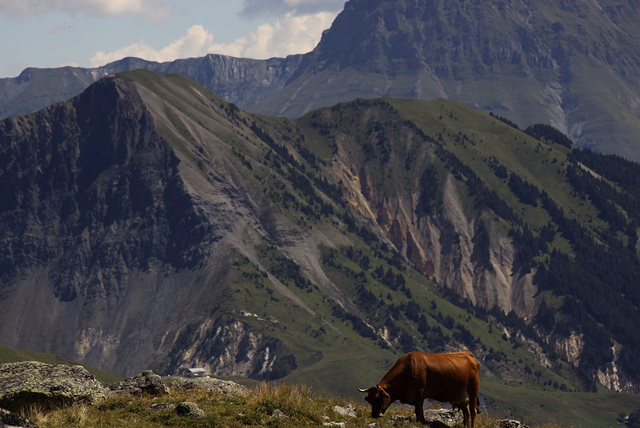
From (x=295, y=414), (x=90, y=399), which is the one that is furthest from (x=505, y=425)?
(x=90, y=399)

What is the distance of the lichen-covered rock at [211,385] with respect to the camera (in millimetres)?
37812

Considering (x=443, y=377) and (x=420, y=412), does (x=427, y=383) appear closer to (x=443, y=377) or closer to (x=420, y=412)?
(x=443, y=377)

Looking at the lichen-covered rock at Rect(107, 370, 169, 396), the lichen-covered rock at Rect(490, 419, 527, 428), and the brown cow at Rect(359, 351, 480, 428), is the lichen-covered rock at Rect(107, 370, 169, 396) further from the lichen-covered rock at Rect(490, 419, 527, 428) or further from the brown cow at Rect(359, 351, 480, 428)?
the lichen-covered rock at Rect(490, 419, 527, 428)

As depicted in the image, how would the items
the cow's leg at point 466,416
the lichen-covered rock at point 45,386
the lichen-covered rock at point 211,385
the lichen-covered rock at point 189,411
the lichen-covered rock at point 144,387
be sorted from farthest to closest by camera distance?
the lichen-covered rock at point 211,385
the lichen-covered rock at point 144,387
the cow's leg at point 466,416
the lichen-covered rock at point 189,411
the lichen-covered rock at point 45,386

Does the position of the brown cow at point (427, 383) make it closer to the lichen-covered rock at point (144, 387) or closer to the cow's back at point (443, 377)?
the cow's back at point (443, 377)

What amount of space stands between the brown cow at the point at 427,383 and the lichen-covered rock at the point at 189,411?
6.53m

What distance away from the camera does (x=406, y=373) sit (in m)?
35.1

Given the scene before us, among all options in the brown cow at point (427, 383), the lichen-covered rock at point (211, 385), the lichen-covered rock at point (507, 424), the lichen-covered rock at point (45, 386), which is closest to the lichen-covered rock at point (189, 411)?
the lichen-covered rock at point (45, 386)

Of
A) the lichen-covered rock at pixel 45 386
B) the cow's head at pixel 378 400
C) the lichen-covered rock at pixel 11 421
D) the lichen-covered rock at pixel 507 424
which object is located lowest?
the lichen-covered rock at pixel 507 424

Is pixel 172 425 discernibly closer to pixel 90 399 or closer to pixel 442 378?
pixel 90 399

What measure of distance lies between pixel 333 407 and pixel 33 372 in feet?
37.7

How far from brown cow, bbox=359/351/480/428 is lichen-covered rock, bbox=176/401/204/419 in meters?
6.53

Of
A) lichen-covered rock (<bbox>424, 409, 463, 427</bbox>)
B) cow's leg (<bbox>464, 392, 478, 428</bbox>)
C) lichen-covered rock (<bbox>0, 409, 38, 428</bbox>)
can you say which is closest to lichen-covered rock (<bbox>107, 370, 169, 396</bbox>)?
lichen-covered rock (<bbox>0, 409, 38, 428</bbox>)

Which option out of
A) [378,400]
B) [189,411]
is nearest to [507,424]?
[378,400]
